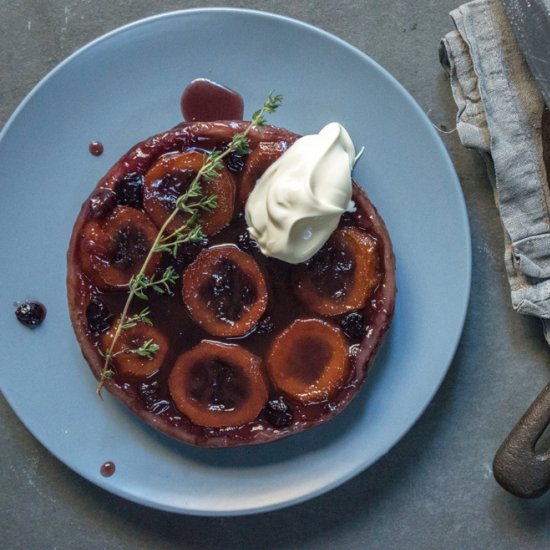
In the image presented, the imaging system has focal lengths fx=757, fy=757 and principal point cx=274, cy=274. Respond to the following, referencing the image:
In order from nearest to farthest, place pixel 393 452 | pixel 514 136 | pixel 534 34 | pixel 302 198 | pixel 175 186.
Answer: pixel 302 198, pixel 175 186, pixel 534 34, pixel 514 136, pixel 393 452

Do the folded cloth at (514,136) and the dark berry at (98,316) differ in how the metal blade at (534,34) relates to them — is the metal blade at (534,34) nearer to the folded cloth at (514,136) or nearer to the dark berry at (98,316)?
the folded cloth at (514,136)

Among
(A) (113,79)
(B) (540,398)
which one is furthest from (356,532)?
(A) (113,79)

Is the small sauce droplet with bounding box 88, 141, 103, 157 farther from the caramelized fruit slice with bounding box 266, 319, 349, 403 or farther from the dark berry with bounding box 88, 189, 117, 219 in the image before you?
the caramelized fruit slice with bounding box 266, 319, 349, 403

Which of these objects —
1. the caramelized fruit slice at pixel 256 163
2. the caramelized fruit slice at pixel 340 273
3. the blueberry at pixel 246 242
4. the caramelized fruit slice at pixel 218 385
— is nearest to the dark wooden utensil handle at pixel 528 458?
the caramelized fruit slice at pixel 340 273

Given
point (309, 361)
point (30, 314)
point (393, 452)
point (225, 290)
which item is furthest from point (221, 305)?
point (393, 452)

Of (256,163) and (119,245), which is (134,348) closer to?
(119,245)

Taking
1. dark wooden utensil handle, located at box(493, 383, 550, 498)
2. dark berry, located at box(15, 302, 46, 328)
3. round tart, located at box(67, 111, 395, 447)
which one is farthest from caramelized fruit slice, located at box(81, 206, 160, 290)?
dark wooden utensil handle, located at box(493, 383, 550, 498)
